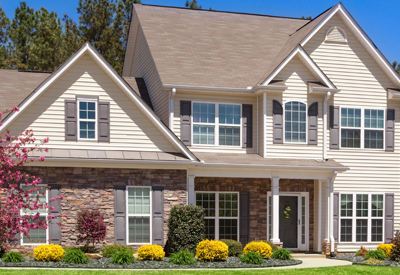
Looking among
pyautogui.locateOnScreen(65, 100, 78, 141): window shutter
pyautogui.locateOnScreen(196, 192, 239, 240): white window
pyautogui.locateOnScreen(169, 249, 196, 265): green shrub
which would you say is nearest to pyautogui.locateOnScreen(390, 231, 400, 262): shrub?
pyautogui.locateOnScreen(196, 192, 239, 240): white window

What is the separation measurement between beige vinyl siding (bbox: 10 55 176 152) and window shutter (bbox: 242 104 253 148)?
3.46 meters

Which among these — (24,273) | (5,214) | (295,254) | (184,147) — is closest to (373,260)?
(295,254)

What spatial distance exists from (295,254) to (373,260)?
375 cm

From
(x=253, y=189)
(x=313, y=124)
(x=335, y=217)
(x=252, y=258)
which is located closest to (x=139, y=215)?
(x=252, y=258)

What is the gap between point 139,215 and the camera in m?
20.2

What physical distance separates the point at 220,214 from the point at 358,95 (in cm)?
702

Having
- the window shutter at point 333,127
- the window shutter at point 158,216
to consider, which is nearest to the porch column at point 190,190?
the window shutter at point 158,216

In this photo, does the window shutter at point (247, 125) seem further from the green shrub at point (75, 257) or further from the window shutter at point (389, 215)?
→ the green shrub at point (75, 257)

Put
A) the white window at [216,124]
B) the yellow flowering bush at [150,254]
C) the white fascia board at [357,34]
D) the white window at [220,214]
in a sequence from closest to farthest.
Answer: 1. the yellow flowering bush at [150,254]
2. the white window at [216,124]
3. the white window at [220,214]
4. the white fascia board at [357,34]

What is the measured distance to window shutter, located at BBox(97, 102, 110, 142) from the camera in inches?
803

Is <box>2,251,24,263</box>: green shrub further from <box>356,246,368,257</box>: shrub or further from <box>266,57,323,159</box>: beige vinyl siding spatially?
<box>356,246,368,257</box>: shrub

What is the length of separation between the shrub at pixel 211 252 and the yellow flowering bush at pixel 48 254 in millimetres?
3942

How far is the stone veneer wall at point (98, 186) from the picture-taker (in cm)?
1942

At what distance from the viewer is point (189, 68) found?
23.4 m
